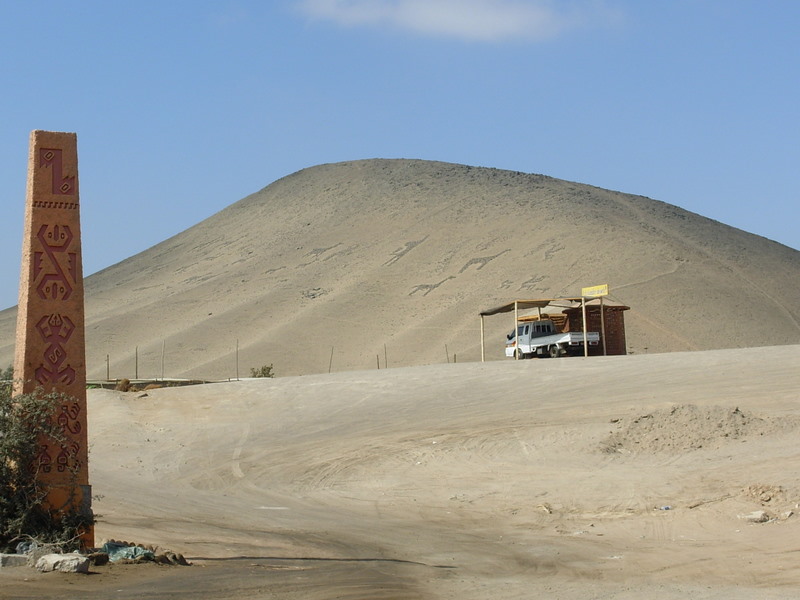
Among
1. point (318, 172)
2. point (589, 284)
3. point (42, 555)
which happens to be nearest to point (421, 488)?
point (42, 555)

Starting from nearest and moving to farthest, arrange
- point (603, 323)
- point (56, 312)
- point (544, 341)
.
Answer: point (56, 312), point (603, 323), point (544, 341)

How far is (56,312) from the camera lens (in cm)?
1152

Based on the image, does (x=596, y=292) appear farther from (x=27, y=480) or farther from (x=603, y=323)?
(x=27, y=480)

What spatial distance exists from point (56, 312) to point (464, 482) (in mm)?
9522

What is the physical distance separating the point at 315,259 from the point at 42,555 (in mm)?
89635

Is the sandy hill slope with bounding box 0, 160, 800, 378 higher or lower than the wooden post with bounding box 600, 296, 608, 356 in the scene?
higher

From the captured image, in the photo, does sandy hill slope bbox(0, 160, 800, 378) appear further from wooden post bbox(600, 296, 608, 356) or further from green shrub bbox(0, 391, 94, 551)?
green shrub bbox(0, 391, 94, 551)

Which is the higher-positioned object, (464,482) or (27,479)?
(27,479)

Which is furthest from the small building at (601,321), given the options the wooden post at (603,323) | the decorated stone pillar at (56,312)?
the decorated stone pillar at (56,312)

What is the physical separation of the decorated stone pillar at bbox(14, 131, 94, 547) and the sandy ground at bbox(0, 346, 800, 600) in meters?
1.68

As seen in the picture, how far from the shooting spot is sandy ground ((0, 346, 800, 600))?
35.8 ft

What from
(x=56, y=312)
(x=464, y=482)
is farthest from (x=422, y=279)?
(x=56, y=312)

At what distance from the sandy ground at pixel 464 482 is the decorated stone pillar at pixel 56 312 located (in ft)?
5.52

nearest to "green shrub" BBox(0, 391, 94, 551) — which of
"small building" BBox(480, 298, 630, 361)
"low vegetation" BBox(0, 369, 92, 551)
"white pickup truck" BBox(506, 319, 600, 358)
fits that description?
"low vegetation" BBox(0, 369, 92, 551)
